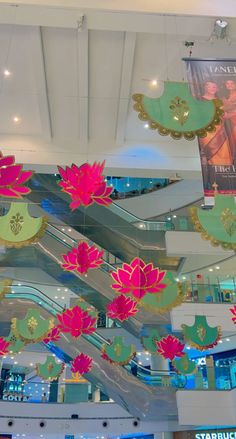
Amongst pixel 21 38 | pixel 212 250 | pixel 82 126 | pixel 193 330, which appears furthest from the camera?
pixel 212 250

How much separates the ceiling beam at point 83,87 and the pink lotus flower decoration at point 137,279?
3208 millimetres

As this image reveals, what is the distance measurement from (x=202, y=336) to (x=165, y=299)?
2.98 metres

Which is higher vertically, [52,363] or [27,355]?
[27,355]

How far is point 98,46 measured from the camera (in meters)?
6.64

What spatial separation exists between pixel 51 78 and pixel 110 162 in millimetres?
2233

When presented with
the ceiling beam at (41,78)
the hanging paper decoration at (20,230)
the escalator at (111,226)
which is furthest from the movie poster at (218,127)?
the escalator at (111,226)

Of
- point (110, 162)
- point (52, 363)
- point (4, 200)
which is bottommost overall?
point (52, 363)

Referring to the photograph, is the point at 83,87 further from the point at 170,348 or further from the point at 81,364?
the point at 81,364

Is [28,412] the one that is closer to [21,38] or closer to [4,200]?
[4,200]

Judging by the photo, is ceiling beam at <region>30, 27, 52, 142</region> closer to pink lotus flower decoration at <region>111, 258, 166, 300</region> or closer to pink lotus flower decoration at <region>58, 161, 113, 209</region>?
pink lotus flower decoration at <region>58, 161, 113, 209</region>

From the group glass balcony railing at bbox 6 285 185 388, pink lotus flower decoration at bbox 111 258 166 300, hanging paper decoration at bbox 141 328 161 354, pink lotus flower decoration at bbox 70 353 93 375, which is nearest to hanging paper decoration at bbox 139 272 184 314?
pink lotus flower decoration at bbox 111 258 166 300

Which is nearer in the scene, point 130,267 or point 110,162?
point 130,267

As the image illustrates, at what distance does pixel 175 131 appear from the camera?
458 centimetres

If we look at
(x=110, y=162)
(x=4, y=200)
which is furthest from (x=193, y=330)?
(x=4, y=200)
